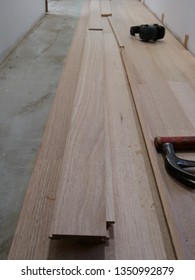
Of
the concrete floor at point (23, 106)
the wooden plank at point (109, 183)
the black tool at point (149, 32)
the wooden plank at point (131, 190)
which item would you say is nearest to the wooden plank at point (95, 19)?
the black tool at point (149, 32)

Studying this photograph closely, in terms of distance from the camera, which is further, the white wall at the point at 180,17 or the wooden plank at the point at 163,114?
the white wall at the point at 180,17

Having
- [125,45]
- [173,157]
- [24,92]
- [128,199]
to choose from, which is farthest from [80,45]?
[128,199]

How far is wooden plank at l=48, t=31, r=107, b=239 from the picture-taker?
73cm

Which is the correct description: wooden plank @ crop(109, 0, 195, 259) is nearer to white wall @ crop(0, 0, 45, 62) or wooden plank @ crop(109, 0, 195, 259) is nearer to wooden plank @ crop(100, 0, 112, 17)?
wooden plank @ crop(100, 0, 112, 17)

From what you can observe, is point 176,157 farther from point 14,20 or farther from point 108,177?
point 14,20

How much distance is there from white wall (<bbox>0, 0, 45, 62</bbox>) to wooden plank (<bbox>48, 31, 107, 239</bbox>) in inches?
82.3

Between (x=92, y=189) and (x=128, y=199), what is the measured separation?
135 mm

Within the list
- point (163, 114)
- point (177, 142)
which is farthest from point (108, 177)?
point (163, 114)

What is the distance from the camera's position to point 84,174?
0.90m

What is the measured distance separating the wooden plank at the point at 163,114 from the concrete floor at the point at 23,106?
735 millimetres

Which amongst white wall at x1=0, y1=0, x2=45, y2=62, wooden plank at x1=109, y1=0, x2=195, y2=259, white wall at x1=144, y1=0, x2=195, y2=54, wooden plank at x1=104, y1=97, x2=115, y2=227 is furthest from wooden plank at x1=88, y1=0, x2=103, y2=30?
wooden plank at x1=104, y1=97, x2=115, y2=227

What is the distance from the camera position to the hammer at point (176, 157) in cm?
99

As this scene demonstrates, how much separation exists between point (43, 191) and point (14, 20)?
3169 mm

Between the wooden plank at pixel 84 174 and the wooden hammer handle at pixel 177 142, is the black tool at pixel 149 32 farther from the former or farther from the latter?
the wooden hammer handle at pixel 177 142
